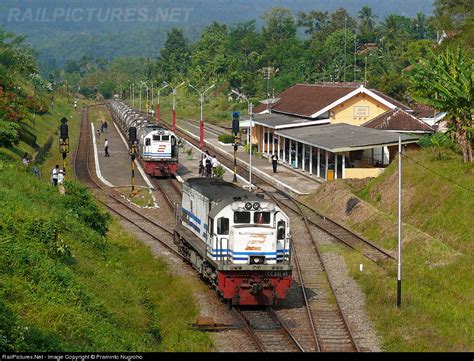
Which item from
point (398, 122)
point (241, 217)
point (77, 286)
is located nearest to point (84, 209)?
point (241, 217)

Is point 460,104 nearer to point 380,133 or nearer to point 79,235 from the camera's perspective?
point 380,133

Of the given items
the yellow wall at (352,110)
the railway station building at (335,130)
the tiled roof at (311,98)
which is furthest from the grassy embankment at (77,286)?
the tiled roof at (311,98)

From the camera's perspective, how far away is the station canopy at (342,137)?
1843 inches

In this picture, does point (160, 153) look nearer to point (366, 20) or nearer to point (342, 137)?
point (342, 137)

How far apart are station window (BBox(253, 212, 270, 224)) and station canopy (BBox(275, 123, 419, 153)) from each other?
23077 mm

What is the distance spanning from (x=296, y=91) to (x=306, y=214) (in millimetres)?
35470

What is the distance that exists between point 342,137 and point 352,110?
11.6m

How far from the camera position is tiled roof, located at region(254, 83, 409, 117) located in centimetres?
6256

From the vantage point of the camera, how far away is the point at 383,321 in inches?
918

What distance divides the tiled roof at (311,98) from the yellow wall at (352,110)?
0.72 metres

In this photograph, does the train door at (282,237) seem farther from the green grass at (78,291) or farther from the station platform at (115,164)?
the station platform at (115,164)

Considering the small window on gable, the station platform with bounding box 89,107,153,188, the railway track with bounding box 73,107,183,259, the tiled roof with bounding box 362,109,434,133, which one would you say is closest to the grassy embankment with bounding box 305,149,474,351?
the small window on gable

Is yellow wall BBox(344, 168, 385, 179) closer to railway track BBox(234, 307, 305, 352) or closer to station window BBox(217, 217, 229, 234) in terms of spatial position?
railway track BBox(234, 307, 305, 352)

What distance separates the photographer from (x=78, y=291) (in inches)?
854
